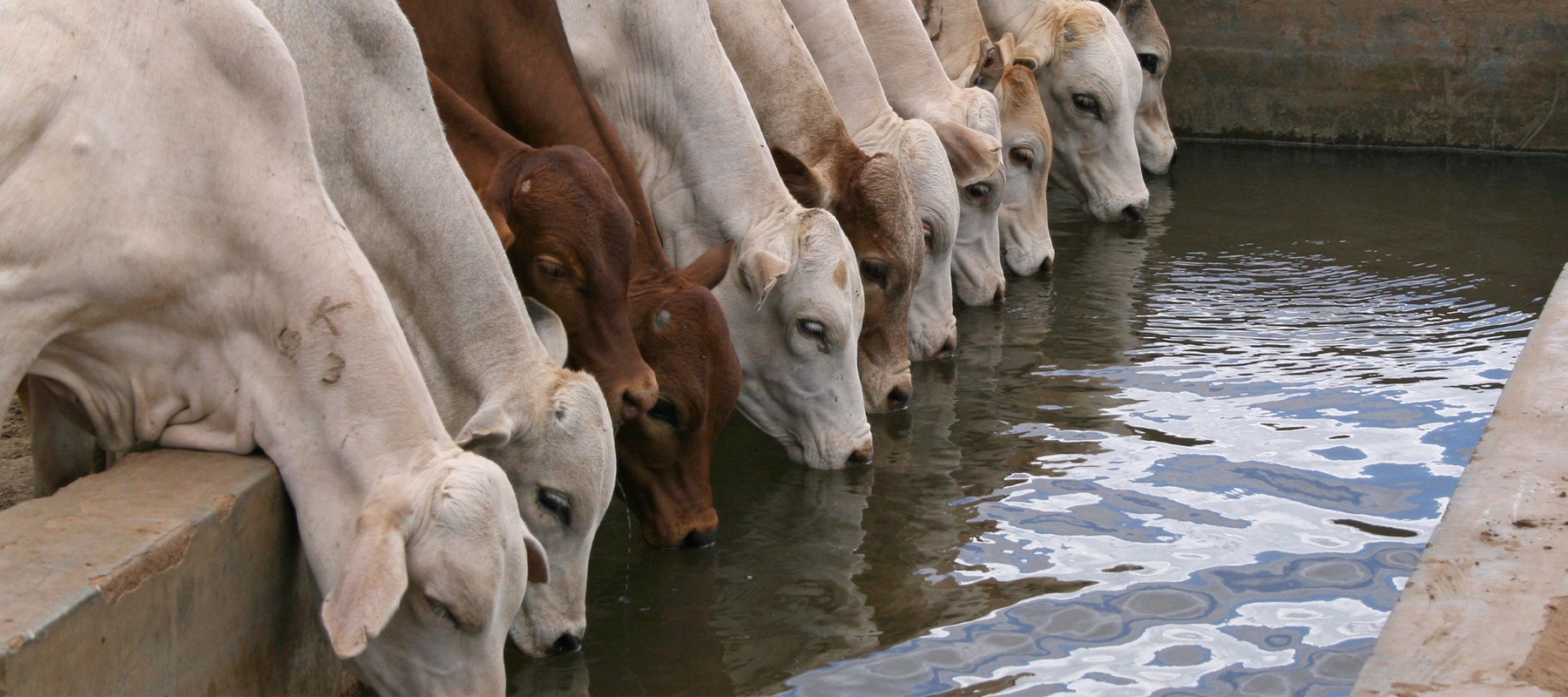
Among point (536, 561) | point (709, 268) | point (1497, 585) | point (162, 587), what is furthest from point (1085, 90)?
point (162, 587)

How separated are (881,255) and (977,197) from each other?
148cm

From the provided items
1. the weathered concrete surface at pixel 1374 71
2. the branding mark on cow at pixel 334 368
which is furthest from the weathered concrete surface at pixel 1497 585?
the weathered concrete surface at pixel 1374 71

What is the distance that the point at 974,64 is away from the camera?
8.91 m

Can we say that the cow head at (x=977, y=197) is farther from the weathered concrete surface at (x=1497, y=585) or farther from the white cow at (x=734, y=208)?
the weathered concrete surface at (x=1497, y=585)

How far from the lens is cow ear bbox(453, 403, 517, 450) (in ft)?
12.9

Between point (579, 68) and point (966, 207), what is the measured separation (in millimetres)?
2413

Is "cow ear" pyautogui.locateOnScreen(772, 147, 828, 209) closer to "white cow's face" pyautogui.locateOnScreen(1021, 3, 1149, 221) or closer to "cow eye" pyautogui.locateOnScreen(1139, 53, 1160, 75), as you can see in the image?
"white cow's face" pyautogui.locateOnScreen(1021, 3, 1149, 221)

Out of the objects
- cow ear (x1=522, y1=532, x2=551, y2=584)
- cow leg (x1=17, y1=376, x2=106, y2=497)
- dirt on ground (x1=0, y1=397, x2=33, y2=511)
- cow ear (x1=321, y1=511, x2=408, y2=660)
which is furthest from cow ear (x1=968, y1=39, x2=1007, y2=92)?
cow ear (x1=321, y1=511, x2=408, y2=660)

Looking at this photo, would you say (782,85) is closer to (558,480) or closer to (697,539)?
(697,539)

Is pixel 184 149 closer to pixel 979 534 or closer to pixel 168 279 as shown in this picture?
pixel 168 279

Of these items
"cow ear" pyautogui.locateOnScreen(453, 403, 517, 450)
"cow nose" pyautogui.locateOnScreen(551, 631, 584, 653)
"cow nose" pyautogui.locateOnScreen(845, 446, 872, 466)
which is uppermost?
"cow ear" pyautogui.locateOnScreen(453, 403, 517, 450)

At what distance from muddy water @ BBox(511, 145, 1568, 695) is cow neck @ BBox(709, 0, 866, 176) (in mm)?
1022

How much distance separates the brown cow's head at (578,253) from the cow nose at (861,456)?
54.6 inches

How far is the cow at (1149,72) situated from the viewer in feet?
37.6
